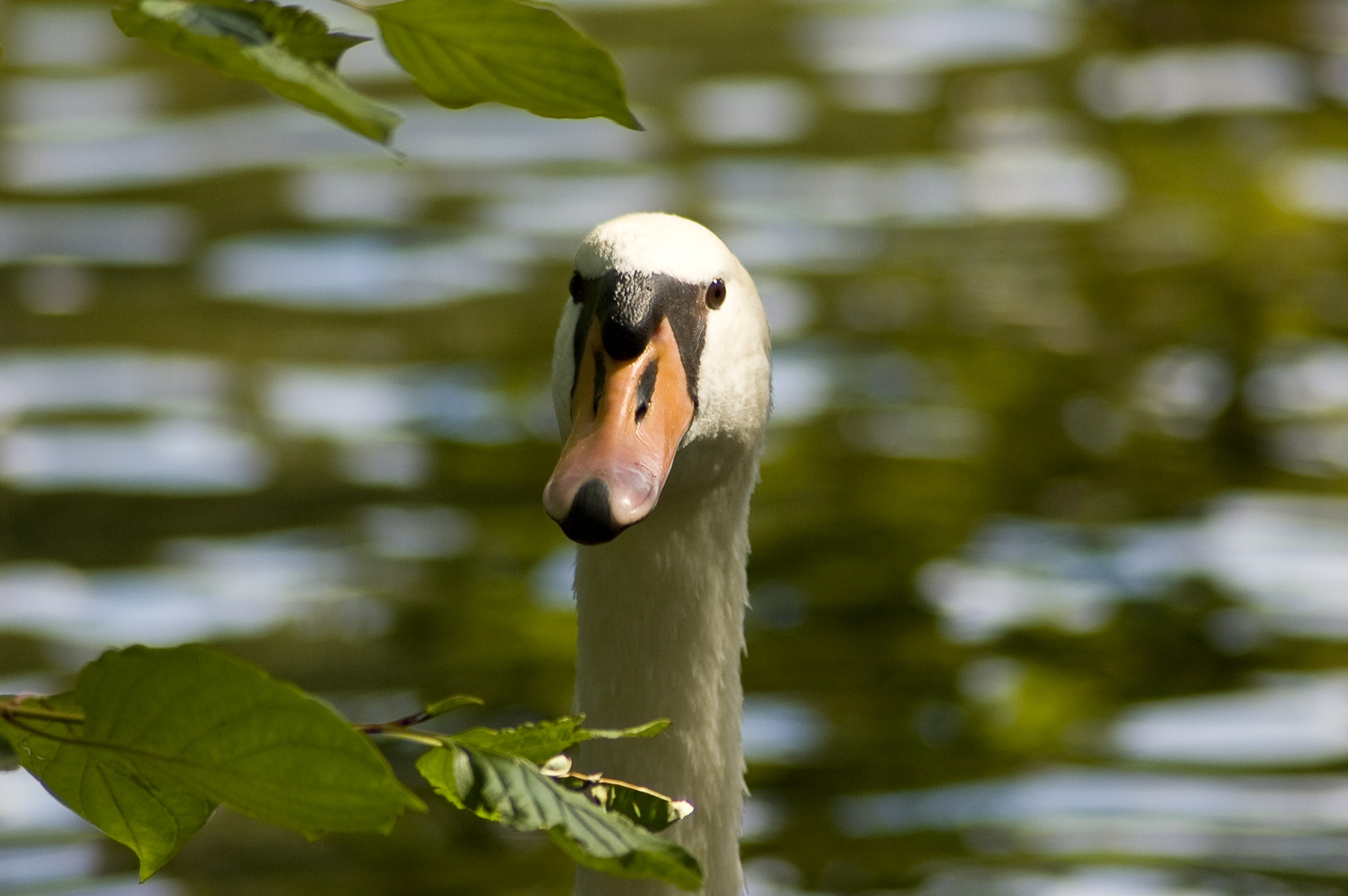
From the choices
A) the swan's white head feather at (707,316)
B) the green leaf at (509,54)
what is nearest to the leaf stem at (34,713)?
the green leaf at (509,54)

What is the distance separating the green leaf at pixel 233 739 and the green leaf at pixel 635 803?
29 cm

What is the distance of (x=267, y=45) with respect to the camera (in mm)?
1138

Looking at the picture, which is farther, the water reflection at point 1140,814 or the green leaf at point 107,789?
the water reflection at point 1140,814

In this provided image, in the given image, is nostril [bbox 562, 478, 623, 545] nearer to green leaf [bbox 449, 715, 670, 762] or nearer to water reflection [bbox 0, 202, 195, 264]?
green leaf [bbox 449, 715, 670, 762]

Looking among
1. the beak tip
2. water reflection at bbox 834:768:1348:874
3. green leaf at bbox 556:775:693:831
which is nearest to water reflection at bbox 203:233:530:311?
water reflection at bbox 834:768:1348:874

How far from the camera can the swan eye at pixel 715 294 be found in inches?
85.2

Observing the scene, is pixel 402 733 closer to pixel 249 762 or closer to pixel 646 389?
pixel 249 762

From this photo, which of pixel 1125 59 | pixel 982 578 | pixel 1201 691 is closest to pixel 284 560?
pixel 982 578

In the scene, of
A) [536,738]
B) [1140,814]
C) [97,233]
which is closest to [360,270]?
[97,233]

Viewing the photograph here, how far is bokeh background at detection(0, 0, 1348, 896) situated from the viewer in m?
4.11

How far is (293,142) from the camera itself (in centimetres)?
823

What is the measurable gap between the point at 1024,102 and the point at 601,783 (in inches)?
299

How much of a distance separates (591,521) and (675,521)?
20.4 inches

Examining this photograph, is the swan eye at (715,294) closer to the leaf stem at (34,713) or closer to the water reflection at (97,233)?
the leaf stem at (34,713)
